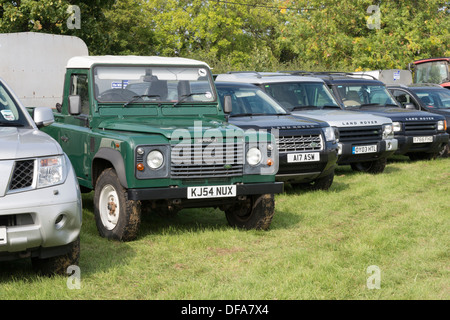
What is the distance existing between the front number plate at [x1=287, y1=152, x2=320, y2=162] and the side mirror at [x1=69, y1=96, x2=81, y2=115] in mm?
3288

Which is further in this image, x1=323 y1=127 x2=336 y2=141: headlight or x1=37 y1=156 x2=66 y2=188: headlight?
x1=323 y1=127 x2=336 y2=141: headlight

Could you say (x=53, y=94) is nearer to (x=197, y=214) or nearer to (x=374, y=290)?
(x=197, y=214)

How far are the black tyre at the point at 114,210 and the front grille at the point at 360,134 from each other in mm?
5659

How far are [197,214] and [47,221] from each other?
4.04 meters

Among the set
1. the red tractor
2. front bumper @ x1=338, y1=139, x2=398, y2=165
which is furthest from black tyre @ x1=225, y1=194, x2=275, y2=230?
the red tractor

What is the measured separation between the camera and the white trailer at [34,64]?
53.0 ft

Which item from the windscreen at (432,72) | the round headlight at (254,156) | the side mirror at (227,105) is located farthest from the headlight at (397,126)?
the windscreen at (432,72)

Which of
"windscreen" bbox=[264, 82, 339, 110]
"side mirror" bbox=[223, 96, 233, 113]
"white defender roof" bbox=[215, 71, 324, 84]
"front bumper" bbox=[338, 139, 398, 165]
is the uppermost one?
"white defender roof" bbox=[215, 71, 324, 84]

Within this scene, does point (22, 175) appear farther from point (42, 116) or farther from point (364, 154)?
point (364, 154)

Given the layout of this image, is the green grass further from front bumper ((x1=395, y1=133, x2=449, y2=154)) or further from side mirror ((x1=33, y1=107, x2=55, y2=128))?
front bumper ((x1=395, y1=133, x2=449, y2=154))

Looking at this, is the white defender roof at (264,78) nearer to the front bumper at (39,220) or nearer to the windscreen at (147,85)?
the windscreen at (147,85)

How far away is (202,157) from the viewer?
282 inches

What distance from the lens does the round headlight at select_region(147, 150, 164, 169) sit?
22.8ft
